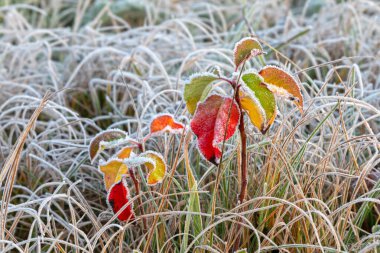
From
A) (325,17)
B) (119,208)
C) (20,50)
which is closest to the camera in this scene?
(119,208)

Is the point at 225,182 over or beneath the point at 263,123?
beneath

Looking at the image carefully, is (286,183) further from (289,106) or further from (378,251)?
(289,106)

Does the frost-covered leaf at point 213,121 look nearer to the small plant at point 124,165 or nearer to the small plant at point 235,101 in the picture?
the small plant at point 235,101

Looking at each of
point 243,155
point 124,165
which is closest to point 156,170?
point 124,165

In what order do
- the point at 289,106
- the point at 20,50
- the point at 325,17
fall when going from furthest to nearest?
the point at 325,17
the point at 20,50
the point at 289,106

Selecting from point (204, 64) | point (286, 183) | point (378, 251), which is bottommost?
point (378, 251)

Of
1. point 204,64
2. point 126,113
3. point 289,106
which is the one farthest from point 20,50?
point 289,106

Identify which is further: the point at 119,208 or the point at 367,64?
the point at 367,64
